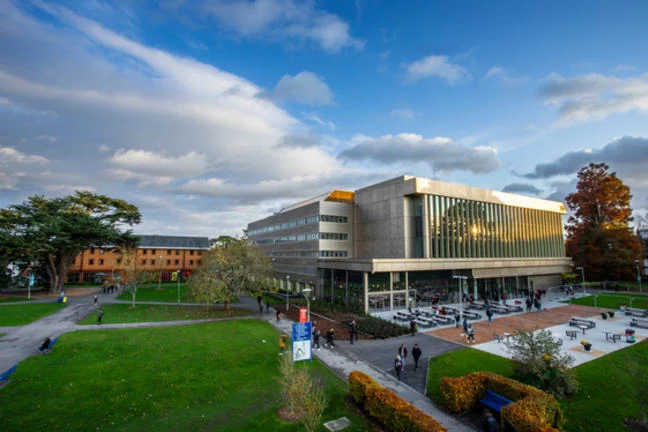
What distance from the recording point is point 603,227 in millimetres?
55031

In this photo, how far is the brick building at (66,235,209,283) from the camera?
7262 centimetres

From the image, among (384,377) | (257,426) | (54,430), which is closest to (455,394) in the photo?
(384,377)

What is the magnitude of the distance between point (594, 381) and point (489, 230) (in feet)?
116

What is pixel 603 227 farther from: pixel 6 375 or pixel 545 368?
pixel 6 375

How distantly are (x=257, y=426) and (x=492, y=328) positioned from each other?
78.3 feet

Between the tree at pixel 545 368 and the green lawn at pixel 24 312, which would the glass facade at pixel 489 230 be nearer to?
the tree at pixel 545 368

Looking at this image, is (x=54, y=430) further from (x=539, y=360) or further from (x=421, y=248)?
(x=421, y=248)

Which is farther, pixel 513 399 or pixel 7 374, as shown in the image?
pixel 7 374

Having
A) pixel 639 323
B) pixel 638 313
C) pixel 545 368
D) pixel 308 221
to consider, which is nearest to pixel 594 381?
pixel 545 368

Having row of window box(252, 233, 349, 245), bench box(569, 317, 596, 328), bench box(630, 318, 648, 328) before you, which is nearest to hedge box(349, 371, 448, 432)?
bench box(569, 317, 596, 328)

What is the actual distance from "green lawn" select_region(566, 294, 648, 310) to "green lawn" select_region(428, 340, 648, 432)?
21284 mm

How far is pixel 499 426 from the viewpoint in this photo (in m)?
12.2

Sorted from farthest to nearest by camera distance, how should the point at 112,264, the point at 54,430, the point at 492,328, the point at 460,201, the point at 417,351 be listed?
the point at 112,264, the point at 460,201, the point at 492,328, the point at 417,351, the point at 54,430

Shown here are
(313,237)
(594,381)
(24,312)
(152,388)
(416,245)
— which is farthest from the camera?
(313,237)
